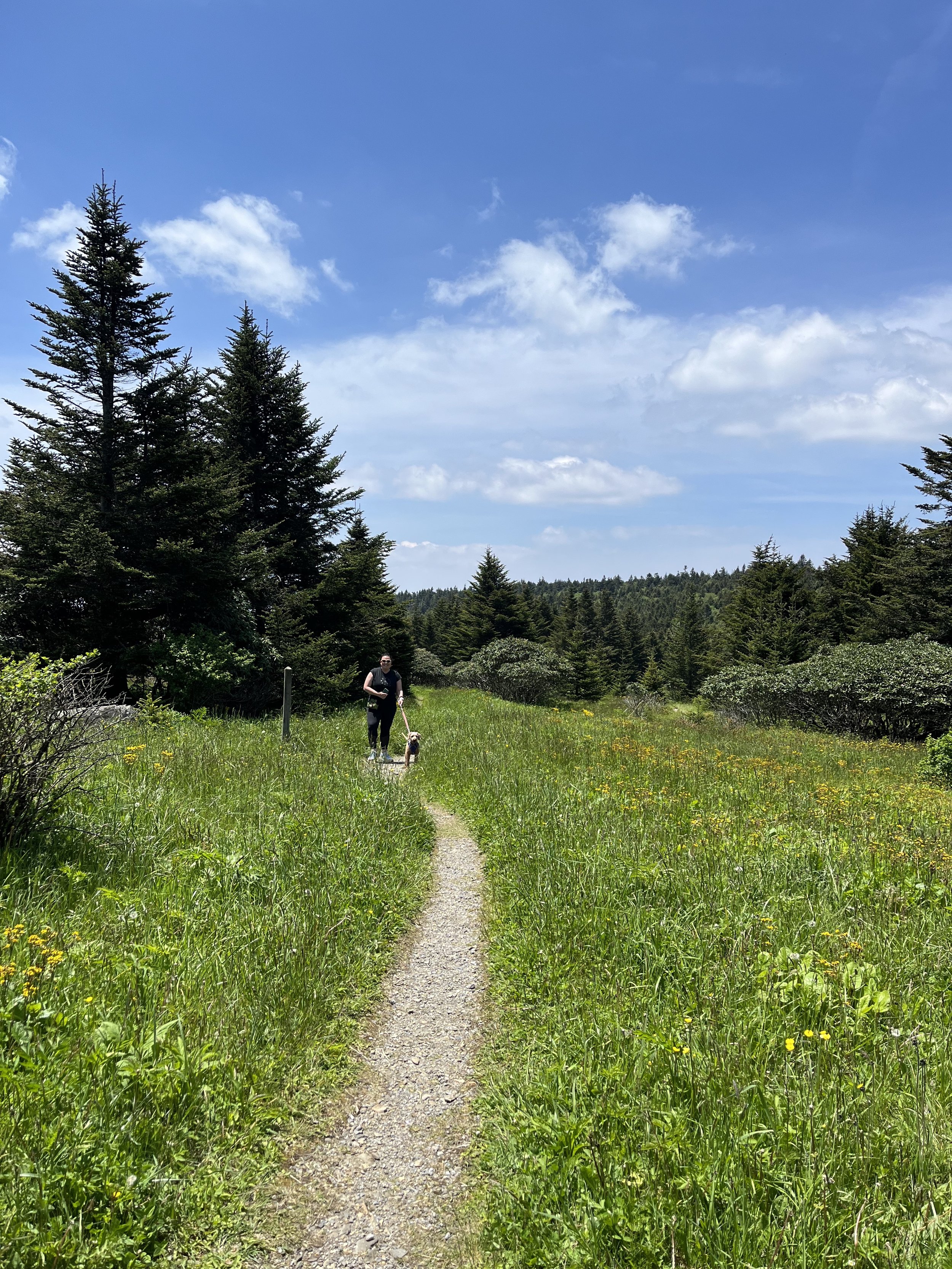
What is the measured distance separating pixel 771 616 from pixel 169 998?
41.0 meters

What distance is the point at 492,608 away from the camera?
1513 inches

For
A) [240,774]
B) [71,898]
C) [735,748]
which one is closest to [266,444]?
[240,774]

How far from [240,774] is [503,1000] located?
5.05m

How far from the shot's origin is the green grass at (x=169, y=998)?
239 cm

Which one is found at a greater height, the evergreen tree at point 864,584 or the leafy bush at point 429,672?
the evergreen tree at point 864,584

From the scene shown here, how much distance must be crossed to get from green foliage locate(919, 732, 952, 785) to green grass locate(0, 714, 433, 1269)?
1148 centimetres

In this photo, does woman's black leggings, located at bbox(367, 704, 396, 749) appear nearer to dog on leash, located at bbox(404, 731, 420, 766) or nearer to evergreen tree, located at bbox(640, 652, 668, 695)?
dog on leash, located at bbox(404, 731, 420, 766)

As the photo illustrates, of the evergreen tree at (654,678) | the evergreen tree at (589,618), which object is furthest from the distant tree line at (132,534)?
the evergreen tree at (654,678)

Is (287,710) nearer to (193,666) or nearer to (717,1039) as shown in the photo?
(193,666)

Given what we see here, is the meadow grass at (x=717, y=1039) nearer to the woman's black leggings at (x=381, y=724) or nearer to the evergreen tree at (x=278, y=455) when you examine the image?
the woman's black leggings at (x=381, y=724)

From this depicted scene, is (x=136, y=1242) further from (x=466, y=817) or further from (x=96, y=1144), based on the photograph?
(x=466, y=817)

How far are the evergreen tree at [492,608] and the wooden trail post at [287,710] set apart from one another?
26.8 m

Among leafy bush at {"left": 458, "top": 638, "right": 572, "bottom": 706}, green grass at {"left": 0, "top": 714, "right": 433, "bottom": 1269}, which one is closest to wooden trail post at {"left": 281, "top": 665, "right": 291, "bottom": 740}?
green grass at {"left": 0, "top": 714, "right": 433, "bottom": 1269}

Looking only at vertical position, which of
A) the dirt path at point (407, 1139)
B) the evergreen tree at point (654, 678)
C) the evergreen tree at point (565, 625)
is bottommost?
the evergreen tree at point (654, 678)
